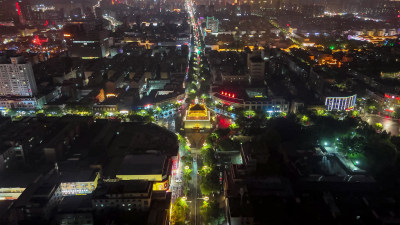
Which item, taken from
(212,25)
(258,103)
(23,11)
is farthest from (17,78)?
(23,11)

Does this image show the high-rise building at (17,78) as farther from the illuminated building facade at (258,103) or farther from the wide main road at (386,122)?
the wide main road at (386,122)

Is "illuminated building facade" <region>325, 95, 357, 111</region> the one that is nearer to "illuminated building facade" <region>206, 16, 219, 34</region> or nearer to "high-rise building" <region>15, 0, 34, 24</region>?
"illuminated building facade" <region>206, 16, 219, 34</region>

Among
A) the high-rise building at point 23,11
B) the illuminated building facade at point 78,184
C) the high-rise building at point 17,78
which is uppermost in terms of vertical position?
the high-rise building at point 23,11

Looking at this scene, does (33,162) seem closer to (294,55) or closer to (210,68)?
(210,68)

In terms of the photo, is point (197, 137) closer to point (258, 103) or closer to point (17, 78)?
point (258, 103)

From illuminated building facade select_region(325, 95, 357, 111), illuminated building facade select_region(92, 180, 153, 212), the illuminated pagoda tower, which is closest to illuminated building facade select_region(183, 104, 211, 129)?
the illuminated pagoda tower

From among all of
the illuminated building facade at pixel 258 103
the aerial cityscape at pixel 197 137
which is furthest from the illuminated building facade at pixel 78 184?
the illuminated building facade at pixel 258 103

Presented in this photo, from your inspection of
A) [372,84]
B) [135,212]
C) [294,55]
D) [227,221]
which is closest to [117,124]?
[135,212]
